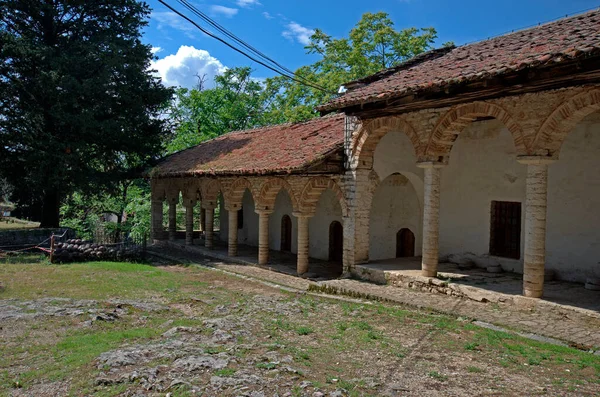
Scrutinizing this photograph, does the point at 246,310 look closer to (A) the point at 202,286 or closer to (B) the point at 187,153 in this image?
(A) the point at 202,286

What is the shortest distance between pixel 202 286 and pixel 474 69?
7.91m

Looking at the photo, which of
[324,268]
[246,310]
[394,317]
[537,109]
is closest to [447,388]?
[394,317]

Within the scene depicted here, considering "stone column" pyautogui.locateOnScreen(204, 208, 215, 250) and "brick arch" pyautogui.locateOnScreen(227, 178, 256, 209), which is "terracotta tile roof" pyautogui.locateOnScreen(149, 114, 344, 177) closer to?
"brick arch" pyautogui.locateOnScreen(227, 178, 256, 209)

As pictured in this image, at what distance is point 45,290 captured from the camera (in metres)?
11.1

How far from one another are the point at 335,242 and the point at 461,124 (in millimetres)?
7049

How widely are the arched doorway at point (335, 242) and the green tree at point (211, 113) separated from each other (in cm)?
1650

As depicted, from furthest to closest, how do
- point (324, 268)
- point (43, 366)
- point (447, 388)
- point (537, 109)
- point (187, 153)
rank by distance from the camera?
point (187, 153), point (324, 268), point (537, 109), point (43, 366), point (447, 388)

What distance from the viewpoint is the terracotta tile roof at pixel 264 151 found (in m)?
13.0

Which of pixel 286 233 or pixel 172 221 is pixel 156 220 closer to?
pixel 172 221

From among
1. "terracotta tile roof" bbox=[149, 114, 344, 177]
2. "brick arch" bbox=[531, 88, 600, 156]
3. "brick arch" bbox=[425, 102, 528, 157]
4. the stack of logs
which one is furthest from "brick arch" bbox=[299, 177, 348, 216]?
the stack of logs

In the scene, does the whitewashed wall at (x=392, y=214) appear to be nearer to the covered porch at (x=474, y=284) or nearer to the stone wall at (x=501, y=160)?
the stone wall at (x=501, y=160)

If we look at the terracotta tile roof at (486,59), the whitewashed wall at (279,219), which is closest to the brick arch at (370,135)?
the terracotta tile roof at (486,59)

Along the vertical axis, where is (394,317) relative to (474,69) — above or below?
below

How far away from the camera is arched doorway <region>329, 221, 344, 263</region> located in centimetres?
1587
